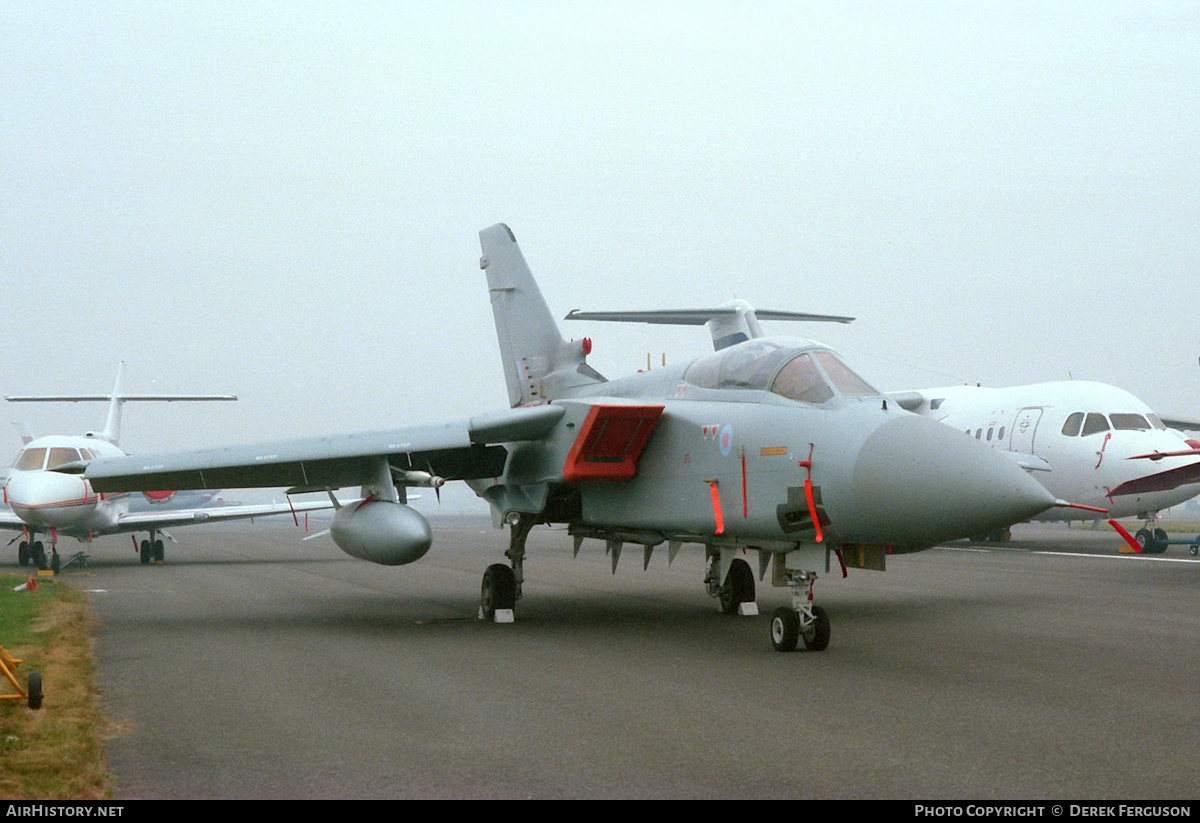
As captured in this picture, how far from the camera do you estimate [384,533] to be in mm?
11266

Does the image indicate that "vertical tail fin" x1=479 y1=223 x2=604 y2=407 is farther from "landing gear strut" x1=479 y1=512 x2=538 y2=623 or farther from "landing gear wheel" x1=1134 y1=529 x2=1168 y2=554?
"landing gear wheel" x1=1134 y1=529 x2=1168 y2=554

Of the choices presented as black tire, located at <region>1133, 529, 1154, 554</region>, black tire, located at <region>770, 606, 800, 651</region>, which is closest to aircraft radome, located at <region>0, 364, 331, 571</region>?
black tire, located at <region>770, 606, 800, 651</region>

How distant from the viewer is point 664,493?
1059 centimetres

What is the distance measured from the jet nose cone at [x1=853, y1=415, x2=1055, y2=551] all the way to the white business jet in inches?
488

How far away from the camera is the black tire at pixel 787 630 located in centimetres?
909

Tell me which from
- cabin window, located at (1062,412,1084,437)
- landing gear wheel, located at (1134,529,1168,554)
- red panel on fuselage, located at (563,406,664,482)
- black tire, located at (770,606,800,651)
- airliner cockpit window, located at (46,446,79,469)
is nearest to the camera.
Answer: black tire, located at (770,606,800,651)

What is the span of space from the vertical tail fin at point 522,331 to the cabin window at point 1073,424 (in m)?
12.3

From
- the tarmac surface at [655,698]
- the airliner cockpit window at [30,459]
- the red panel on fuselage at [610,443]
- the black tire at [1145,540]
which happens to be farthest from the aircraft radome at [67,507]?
the black tire at [1145,540]

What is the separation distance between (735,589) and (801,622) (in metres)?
3.28

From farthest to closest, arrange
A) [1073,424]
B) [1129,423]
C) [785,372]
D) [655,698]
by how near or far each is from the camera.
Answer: [1073,424]
[1129,423]
[785,372]
[655,698]

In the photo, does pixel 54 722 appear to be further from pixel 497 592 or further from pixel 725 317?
pixel 725 317

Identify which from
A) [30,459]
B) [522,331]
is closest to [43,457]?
[30,459]

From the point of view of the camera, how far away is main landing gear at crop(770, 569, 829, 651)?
9094mm

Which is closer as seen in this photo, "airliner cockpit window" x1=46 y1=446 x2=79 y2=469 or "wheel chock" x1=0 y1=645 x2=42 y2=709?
"wheel chock" x1=0 y1=645 x2=42 y2=709
